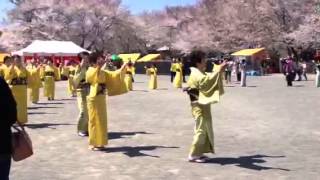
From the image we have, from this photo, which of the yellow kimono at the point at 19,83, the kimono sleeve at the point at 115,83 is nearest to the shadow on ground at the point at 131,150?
the kimono sleeve at the point at 115,83

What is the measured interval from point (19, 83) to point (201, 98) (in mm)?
5900

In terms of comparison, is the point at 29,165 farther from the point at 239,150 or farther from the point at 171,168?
the point at 239,150

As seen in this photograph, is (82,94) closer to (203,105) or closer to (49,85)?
(203,105)

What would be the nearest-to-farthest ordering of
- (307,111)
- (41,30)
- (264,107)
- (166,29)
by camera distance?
1. (307,111)
2. (264,107)
3. (41,30)
4. (166,29)

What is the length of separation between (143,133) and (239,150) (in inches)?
113

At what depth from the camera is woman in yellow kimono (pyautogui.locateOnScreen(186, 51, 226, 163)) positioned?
8148 millimetres

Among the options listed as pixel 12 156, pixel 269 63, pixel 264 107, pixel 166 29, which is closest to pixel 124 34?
pixel 166 29

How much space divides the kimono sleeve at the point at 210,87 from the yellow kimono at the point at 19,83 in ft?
19.2

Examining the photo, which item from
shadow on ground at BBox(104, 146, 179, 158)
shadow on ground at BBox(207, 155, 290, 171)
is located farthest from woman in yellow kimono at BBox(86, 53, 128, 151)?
shadow on ground at BBox(207, 155, 290, 171)

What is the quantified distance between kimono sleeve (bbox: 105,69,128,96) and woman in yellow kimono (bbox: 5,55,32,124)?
381 cm

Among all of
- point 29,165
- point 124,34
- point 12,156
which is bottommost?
point 29,165

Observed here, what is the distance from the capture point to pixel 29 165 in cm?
842

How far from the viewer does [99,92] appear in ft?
31.1

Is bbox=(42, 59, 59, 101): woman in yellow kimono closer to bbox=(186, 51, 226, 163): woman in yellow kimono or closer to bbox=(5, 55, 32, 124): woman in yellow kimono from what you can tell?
bbox=(5, 55, 32, 124): woman in yellow kimono
